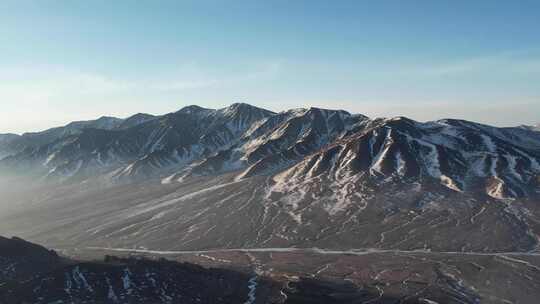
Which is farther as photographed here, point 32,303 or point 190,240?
point 190,240

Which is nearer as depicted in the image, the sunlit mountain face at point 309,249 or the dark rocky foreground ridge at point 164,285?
the dark rocky foreground ridge at point 164,285

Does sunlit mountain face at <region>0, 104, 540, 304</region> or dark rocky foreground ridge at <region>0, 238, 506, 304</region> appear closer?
dark rocky foreground ridge at <region>0, 238, 506, 304</region>

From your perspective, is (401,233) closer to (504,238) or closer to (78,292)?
(504,238)

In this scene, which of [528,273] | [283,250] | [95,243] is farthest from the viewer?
[95,243]

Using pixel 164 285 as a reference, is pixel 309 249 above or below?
below

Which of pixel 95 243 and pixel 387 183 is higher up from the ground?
pixel 387 183

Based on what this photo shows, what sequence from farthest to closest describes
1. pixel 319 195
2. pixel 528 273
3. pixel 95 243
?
pixel 319 195 → pixel 95 243 → pixel 528 273

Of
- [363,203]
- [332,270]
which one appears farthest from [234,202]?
[332,270]

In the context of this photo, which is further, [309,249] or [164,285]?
[309,249]

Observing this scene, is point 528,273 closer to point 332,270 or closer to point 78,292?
point 332,270
